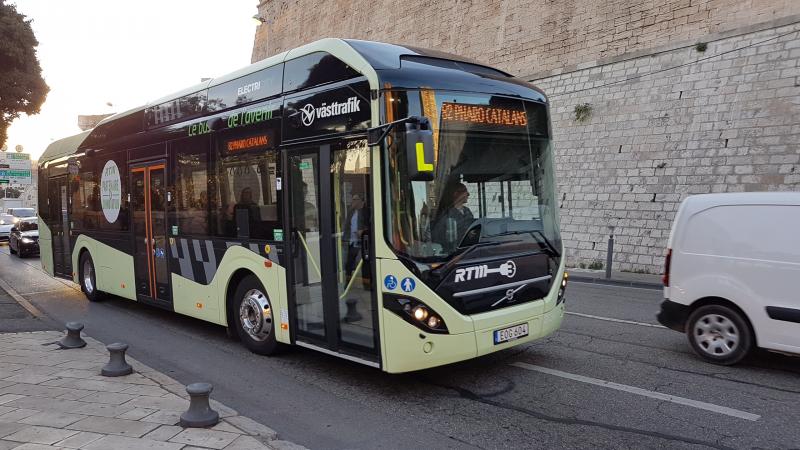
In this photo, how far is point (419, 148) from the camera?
13.6 feet

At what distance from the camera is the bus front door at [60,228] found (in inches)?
427

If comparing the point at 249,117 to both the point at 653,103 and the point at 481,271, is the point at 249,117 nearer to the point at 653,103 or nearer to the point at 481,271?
the point at 481,271

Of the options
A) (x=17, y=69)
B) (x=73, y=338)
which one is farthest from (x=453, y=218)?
(x=17, y=69)

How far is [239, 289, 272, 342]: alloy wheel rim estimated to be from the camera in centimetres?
605

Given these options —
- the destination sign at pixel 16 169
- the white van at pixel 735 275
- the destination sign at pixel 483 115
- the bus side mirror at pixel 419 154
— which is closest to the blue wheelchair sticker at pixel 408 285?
the bus side mirror at pixel 419 154

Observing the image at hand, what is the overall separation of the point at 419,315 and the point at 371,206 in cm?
96

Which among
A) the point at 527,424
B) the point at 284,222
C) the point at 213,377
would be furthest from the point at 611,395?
the point at 213,377

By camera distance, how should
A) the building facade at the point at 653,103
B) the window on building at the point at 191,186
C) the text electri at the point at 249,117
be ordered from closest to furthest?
the text electri at the point at 249,117, the window on building at the point at 191,186, the building facade at the point at 653,103

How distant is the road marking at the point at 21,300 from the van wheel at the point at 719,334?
930 centimetres

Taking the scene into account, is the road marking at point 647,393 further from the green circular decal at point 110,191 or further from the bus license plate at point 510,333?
the green circular decal at point 110,191

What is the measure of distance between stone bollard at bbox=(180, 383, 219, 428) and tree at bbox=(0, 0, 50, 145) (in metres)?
19.1

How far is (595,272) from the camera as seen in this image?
13812 mm

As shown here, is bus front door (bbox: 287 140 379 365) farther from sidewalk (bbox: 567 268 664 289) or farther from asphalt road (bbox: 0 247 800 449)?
sidewalk (bbox: 567 268 664 289)

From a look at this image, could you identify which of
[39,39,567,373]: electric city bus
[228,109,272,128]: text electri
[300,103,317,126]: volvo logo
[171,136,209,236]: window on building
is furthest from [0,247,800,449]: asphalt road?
[228,109,272,128]: text electri
